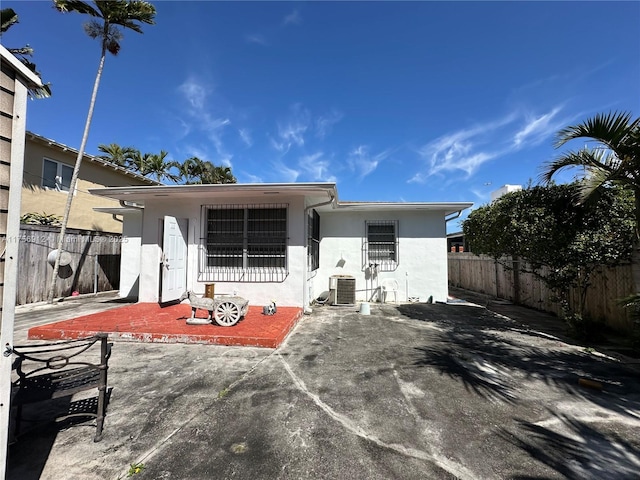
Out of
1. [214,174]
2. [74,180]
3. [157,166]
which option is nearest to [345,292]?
[74,180]

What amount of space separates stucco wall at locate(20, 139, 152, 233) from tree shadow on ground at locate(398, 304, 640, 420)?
40.5 ft

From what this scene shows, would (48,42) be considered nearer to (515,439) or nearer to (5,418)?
(5,418)

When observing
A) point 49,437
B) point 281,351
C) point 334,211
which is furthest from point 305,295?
point 49,437

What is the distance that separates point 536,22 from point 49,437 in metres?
9.75

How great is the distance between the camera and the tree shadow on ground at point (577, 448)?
188 cm

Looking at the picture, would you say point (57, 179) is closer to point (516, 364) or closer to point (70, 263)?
Answer: point (70, 263)

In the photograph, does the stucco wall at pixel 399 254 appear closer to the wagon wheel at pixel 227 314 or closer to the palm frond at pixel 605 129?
the wagon wheel at pixel 227 314

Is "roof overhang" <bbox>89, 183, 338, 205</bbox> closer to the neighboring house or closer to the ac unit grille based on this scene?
the ac unit grille

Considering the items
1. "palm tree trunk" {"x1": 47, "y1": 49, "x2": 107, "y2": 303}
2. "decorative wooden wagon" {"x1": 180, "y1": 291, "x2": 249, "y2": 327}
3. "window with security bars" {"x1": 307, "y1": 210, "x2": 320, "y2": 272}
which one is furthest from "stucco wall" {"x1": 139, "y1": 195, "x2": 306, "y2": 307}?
"palm tree trunk" {"x1": 47, "y1": 49, "x2": 107, "y2": 303}

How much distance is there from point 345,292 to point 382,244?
2.05 metres

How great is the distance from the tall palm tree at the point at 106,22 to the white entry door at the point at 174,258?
5.19m

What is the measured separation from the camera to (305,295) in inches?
263

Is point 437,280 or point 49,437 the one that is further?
point 437,280

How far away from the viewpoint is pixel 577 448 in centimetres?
211
